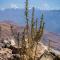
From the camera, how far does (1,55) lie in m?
4.97

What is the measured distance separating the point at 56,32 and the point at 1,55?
9.12m

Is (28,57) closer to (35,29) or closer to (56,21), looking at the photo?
(35,29)

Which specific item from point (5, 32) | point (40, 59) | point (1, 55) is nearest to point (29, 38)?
point (40, 59)

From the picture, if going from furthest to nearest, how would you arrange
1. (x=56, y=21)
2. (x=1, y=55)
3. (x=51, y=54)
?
(x=56, y=21) < (x=1, y=55) < (x=51, y=54)

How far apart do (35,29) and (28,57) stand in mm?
496

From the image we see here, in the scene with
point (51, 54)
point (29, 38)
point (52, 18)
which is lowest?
point (52, 18)

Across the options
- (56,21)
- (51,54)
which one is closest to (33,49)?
(51,54)

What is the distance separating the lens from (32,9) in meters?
3.62

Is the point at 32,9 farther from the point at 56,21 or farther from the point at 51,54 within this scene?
the point at 56,21

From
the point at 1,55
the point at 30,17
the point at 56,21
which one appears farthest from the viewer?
the point at 56,21

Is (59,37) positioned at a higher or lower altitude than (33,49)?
lower

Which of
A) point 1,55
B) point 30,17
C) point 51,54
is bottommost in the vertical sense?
point 1,55

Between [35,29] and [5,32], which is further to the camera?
[5,32]

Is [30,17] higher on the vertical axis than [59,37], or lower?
higher
